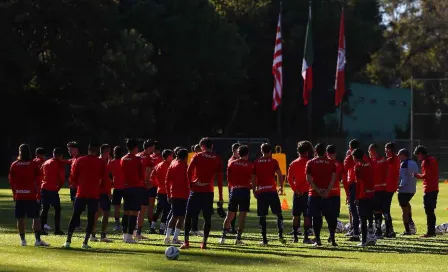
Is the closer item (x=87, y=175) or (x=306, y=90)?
(x=87, y=175)

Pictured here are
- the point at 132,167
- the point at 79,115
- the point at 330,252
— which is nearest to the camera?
the point at 330,252

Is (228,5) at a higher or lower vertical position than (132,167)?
higher

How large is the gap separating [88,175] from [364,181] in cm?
552

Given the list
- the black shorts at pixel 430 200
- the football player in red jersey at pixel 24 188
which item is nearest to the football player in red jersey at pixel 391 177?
the black shorts at pixel 430 200

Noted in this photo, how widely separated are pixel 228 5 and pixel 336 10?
26.1 feet

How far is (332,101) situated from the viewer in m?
77.5

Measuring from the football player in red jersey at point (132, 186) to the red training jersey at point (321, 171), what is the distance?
3426 mm

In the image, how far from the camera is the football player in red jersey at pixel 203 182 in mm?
19672

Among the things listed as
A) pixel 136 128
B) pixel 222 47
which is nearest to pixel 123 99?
pixel 136 128

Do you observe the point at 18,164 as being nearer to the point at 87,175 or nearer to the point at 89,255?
the point at 87,175

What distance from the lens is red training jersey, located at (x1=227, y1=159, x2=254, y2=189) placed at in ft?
67.5

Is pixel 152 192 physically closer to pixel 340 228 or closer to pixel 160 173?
pixel 160 173

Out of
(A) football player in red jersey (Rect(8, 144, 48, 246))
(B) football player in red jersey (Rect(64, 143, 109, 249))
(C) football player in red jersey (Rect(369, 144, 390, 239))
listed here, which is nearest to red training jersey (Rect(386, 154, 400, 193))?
(C) football player in red jersey (Rect(369, 144, 390, 239))

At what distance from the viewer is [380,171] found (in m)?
23.1
